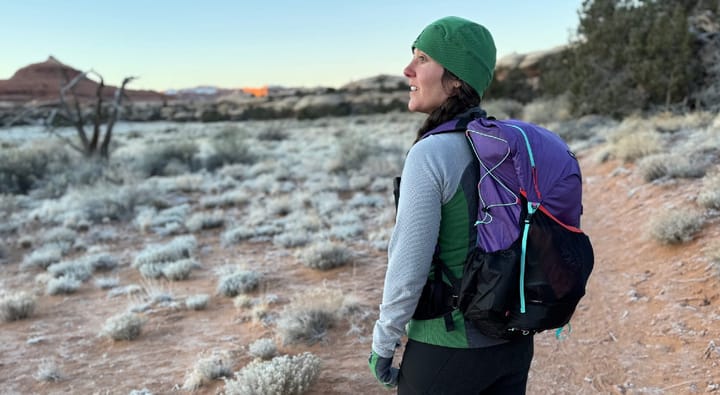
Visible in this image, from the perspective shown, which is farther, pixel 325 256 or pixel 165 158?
pixel 165 158

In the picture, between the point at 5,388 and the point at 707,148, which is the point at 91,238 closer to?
the point at 5,388

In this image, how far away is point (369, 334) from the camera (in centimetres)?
458

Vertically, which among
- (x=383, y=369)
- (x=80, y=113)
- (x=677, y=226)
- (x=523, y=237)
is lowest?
(x=677, y=226)

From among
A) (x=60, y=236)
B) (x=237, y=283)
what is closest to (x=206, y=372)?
(x=237, y=283)

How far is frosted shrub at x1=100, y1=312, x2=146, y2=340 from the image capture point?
4.84 metres

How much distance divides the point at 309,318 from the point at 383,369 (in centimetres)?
302

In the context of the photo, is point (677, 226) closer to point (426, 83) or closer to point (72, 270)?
point (426, 83)

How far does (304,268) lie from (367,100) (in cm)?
4861

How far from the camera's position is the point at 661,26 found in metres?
14.9

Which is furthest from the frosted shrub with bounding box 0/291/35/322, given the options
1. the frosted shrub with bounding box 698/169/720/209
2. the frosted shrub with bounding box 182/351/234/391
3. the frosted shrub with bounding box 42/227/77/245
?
the frosted shrub with bounding box 698/169/720/209

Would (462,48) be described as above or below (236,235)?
above

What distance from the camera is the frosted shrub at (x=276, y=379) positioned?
128 inches

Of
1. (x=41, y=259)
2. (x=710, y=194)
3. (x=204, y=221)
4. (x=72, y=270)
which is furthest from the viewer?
(x=204, y=221)

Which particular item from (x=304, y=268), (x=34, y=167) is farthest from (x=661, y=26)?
(x=34, y=167)
